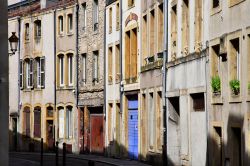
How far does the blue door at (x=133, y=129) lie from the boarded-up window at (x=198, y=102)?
999 cm

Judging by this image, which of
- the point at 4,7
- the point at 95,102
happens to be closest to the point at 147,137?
the point at 95,102

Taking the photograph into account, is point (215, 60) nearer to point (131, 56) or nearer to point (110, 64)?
point (131, 56)

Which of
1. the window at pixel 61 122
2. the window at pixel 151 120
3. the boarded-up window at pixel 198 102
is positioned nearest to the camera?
the boarded-up window at pixel 198 102

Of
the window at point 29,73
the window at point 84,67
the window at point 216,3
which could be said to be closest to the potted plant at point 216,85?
the window at point 216,3

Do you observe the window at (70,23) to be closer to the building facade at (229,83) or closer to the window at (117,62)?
the window at (117,62)

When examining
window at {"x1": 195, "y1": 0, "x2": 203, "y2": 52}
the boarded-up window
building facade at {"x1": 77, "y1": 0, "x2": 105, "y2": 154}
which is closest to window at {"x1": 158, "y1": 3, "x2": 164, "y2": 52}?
the boarded-up window

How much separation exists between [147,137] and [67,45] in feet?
47.3

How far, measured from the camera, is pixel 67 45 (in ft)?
157

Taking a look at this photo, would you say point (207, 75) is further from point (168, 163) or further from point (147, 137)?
point (147, 137)

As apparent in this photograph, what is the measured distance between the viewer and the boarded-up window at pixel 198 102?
86.0ft

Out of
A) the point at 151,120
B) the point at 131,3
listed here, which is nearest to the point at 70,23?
the point at 131,3

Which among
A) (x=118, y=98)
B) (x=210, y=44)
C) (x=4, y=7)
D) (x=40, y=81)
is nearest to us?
(x=4, y=7)

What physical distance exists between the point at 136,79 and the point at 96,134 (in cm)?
791

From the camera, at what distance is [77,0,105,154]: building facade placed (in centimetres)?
4325
